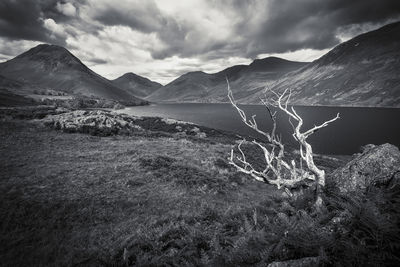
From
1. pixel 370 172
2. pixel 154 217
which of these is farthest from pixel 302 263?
pixel 154 217

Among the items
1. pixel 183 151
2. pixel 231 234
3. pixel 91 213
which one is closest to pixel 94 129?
pixel 183 151

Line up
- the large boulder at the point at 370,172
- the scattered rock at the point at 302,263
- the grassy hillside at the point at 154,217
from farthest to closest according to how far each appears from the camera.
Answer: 1. the large boulder at the point at 370,172
2. the grassy hillside at the point at 154,217
3. the scattered rock at the point at 302,263

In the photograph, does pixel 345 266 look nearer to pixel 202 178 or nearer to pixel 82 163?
pixel 202 178

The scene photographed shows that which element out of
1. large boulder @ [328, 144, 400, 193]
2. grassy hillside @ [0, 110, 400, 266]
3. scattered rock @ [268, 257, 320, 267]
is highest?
large boulder @ [328, 144, 400, 193]

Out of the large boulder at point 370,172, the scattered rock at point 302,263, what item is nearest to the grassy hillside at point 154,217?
the scattered rock at point 302,263

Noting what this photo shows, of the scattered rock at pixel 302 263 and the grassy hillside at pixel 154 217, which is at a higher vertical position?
the scattered rock at pixel 302 263

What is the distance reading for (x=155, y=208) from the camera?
11797mm

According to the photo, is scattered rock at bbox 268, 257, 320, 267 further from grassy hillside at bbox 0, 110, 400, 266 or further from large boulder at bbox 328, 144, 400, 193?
large boulder at bbox 328, 144, 400, 193

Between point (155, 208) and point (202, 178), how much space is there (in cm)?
674

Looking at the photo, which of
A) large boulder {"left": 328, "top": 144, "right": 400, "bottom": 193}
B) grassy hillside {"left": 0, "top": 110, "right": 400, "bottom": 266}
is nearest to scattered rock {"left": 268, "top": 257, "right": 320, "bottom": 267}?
grassy hillside {"left": 0, "top": 110, "right": 400, "bottom": 266}

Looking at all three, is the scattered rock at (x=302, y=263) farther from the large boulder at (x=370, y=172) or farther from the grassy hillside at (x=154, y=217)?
the large boulder at (x=370, y=172)

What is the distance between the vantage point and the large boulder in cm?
598

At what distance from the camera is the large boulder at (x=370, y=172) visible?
598 cm

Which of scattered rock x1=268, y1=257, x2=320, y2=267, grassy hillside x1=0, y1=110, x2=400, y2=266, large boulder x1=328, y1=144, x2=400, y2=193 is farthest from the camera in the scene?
large boulder x1=328, y1=144, x2=400, y2=193
